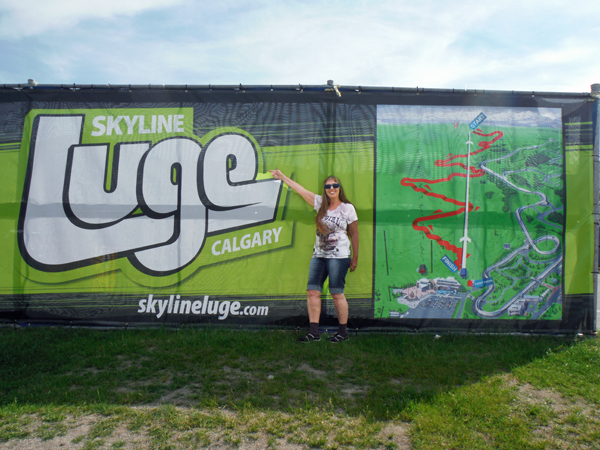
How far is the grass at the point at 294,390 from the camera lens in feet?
8.55

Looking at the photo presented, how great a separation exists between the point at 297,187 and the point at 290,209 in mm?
306

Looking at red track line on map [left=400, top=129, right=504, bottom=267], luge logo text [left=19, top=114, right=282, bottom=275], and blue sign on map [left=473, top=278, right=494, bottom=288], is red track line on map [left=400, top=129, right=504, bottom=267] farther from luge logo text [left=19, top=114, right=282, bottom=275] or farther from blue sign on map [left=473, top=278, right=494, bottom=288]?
luge logo text [left=19, top=114, right=282, bottom=275]

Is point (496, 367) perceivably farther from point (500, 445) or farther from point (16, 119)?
point (16, 119)

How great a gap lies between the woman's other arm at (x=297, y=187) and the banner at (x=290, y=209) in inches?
3.7

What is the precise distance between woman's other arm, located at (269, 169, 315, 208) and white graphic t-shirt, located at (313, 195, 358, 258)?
12.1 inches

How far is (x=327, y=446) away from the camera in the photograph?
2.48 m

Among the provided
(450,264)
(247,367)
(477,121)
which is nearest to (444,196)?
(450,264)

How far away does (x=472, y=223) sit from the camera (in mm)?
4781

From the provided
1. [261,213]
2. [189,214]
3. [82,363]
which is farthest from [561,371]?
[82,363]

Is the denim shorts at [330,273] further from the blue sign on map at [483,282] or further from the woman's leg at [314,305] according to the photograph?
the blue sign on map at [483,282]

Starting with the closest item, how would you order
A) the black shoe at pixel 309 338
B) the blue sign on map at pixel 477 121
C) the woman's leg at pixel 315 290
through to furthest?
the black shoe at pixel 309 338 → the woman's leg at pixel 315 290 → the blue sign on map at pixel 477 121

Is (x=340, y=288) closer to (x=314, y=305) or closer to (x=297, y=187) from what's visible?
(x=314, y=305)

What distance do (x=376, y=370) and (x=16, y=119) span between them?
561 cm

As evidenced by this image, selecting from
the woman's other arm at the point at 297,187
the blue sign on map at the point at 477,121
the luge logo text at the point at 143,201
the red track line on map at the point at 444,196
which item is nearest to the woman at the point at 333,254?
the woman's other arm at the point at 297,187
